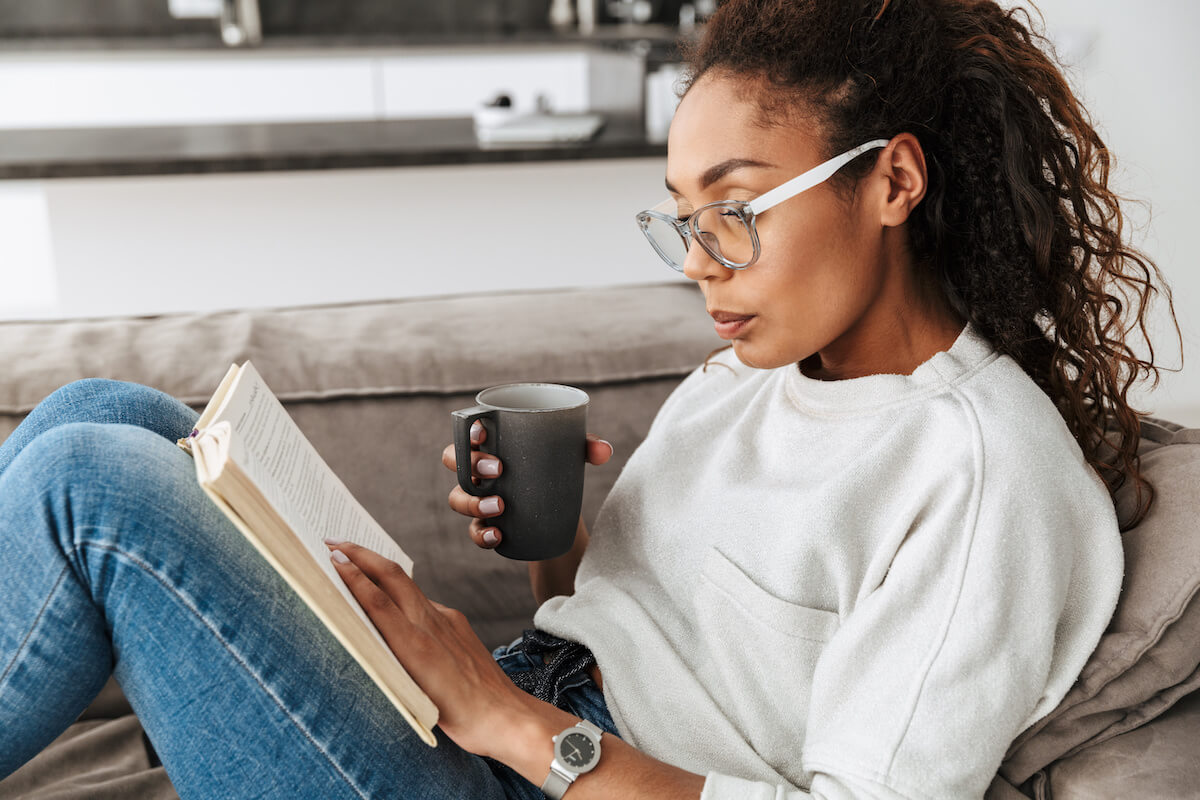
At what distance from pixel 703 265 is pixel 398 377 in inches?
24.9

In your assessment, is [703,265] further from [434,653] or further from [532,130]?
[532,130]

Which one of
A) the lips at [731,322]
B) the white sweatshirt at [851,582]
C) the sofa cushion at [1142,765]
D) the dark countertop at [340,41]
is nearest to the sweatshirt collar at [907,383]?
the white sweatshirt at [851,582]

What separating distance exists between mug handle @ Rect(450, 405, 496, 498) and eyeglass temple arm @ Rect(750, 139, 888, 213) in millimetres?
297

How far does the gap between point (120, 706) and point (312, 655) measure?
634 millimetres

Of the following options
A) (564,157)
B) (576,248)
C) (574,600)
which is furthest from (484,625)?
(576,248)

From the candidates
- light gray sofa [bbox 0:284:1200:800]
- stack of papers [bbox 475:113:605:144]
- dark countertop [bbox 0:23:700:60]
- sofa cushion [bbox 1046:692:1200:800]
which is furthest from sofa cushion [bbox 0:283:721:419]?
dark countertop [bbox 0:23:700:60]

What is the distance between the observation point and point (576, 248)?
285 centimetres

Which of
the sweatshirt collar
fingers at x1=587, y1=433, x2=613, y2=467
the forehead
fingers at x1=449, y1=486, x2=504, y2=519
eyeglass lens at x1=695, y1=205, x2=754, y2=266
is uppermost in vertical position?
the forehead

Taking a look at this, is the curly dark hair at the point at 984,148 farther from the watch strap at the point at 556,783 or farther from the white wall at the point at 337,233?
the white wall at the point at 337,233

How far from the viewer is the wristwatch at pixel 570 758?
2.65ft

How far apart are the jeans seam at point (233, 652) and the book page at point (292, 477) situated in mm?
103

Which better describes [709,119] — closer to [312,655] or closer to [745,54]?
[745,54]

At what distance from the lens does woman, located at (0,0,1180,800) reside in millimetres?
769

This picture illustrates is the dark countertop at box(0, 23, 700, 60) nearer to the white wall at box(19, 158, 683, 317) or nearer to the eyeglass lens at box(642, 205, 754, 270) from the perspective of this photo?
the white wall at box(19, 158, 683, 317)
